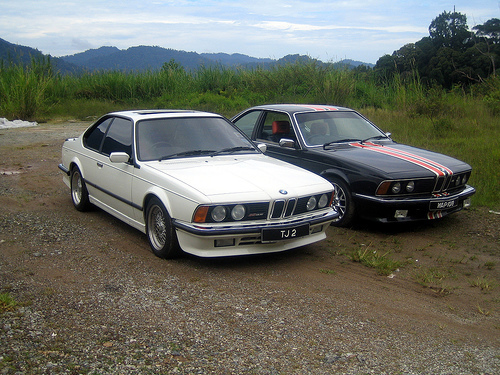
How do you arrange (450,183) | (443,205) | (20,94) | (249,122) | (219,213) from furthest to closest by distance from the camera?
(20,94) < (249,122) < (450,183) < (443,205) < (219,213)

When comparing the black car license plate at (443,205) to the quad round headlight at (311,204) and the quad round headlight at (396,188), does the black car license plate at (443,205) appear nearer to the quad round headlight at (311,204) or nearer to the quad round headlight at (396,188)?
the quad round headlight at (396,188)

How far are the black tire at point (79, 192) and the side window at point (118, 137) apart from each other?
0.77 meters

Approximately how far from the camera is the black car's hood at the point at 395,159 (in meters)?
6.38

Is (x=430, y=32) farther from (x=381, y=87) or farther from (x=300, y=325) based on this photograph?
(x=300, y=325)

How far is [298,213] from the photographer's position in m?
5.13

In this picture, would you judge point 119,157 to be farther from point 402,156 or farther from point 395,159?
point 402,156

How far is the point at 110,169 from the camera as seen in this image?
615 centimetres

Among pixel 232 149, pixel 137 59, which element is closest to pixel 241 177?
pixel 232 149

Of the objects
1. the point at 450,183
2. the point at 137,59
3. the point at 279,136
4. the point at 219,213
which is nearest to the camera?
the point at 219,213

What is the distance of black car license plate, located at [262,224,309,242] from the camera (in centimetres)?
481

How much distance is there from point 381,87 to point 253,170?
44.3 feet

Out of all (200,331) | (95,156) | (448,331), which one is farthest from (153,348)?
(95,156)

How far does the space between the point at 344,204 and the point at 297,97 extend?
42.3 ft

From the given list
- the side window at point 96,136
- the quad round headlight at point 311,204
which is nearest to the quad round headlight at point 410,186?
the quad round headlight at point 311,204
